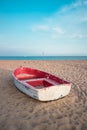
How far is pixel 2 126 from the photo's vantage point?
3.70 m

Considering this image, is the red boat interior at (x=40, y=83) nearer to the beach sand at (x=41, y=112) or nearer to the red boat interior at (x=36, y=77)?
the red boat interior at (x=36, y=77)

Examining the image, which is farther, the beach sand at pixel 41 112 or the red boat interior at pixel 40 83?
the red boat interior at pixel 40 83

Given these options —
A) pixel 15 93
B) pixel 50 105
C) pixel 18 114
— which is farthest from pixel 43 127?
pixel 15 93

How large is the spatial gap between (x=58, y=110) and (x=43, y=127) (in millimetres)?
1122

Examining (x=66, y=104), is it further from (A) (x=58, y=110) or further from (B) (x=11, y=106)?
(B) (x=11, y=106)

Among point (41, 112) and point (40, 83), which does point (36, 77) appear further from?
point (41, 112)

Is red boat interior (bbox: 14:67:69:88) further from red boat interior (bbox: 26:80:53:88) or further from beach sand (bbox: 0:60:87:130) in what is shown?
beach sand (bbox: 0:60:87:130)

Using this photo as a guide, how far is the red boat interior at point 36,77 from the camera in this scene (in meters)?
6.45

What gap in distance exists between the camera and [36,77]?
26.4 feet

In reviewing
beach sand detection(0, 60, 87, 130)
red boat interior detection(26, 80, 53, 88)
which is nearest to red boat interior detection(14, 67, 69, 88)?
red boat interior detection(26, 80, 53, 88)

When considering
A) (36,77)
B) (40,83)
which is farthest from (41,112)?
(36,77)

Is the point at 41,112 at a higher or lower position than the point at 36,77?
lower

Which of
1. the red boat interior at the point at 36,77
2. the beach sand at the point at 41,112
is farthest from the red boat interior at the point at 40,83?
the beach sand at the point at 41,112

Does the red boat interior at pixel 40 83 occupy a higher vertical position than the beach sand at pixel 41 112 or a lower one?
higher
